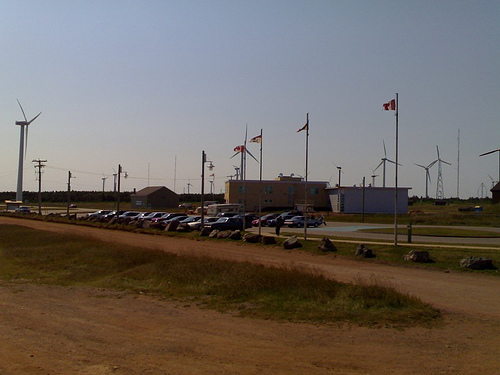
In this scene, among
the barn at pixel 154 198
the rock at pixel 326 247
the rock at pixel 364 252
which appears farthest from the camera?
the barn at pixel 154 198

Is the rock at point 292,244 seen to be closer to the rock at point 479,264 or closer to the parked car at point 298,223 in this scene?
the rock at point 479,264

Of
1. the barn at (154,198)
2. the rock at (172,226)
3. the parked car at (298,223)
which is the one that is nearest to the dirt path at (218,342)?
the rock at (172,226)

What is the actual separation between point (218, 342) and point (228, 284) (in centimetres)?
680

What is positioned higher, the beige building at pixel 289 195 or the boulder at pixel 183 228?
the beige building at pixel 289 195

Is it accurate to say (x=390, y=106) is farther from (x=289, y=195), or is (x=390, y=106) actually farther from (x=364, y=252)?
(x=289, y=195)

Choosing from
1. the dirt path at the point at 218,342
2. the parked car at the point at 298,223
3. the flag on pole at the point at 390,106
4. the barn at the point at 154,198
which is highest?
the flag on pole at the point at 390,106

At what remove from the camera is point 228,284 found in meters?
18.2

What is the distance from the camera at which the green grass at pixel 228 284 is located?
14.1m

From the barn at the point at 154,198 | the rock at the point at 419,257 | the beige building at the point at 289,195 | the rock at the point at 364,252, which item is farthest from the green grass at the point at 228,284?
the barn at the point at 154,198

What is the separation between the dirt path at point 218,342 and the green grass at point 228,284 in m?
0.95

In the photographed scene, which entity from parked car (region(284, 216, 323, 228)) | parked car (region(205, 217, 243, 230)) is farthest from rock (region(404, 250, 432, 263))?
parked car (region(284, 216, 323, 228))

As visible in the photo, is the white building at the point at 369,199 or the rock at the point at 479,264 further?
the white building at the point at 369,199

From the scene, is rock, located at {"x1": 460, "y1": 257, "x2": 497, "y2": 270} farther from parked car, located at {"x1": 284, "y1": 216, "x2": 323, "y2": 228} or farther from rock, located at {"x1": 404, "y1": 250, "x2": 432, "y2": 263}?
parked car, located at {"x1": 284, "y1": 216, "x2": 323, "y2": 228}

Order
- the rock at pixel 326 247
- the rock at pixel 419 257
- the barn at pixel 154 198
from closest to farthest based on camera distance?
the rock at pixel 419 257
the rock at pixel 326 247
the barn at pixel 154 198
